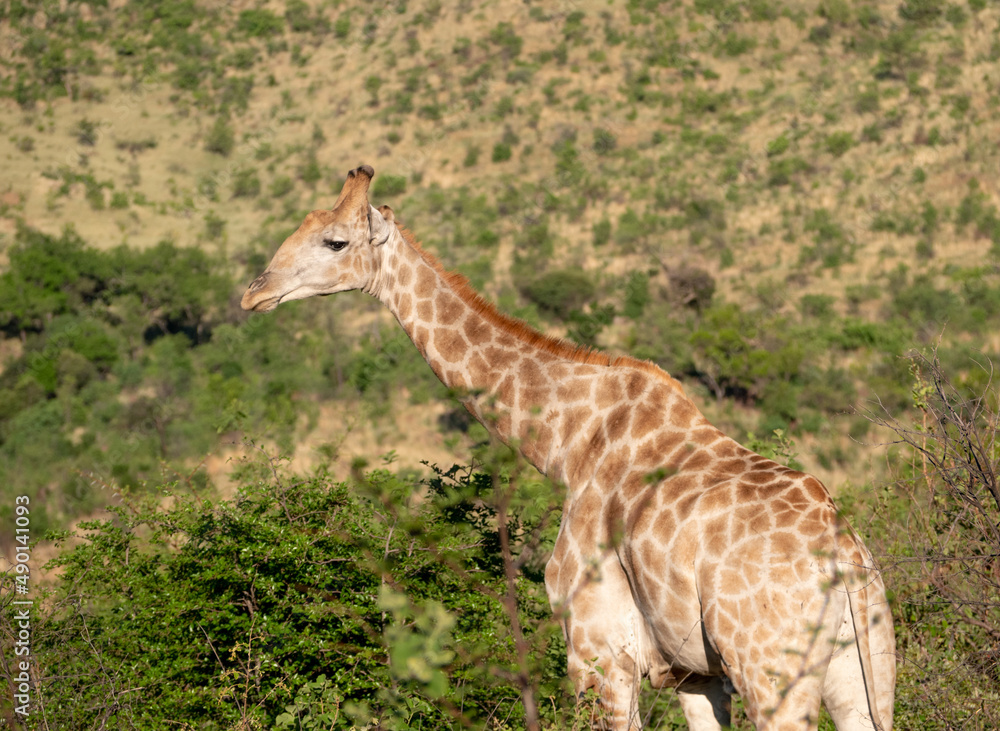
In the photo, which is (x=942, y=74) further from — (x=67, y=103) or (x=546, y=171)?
(x=67, y=103)

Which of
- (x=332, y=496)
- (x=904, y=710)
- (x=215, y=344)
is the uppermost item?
(x=332, y=496)

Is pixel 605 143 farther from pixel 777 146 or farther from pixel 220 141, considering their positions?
pixel 220 141

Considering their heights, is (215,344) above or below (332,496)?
below

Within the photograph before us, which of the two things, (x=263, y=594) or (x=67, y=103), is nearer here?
(x=263, y=594)

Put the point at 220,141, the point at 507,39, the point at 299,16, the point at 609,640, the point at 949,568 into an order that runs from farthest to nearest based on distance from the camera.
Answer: the point at 299,16 → the point at 507,39 → the point at 220,141 → the point at 949,568 → the point at 609,640

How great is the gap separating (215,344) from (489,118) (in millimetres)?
18559

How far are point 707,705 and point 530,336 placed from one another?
2.28 m

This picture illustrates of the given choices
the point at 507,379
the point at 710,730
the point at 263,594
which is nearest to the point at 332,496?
the point at 263,594

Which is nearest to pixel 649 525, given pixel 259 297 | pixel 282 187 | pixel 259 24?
pixel 259 297

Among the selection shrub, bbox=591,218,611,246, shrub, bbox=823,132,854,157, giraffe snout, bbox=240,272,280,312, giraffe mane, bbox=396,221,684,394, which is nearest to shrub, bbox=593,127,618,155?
shrub, bbox=591,218,611,246

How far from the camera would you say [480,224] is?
112 feet

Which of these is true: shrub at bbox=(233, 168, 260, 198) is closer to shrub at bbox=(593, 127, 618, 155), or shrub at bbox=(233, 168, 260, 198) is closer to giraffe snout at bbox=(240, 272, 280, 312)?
shrub at bbox=(593, 127, 618, 155)

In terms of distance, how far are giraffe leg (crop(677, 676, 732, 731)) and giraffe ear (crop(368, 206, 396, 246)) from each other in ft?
10.4

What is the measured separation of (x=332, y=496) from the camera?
7.19m
